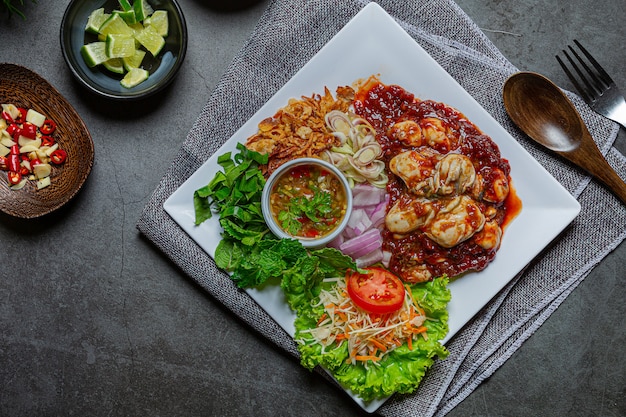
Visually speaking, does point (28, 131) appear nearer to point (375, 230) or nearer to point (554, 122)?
point (375, 230)

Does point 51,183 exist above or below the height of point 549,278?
below

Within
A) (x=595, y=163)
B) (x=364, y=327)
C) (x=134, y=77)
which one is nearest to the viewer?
(x=364, y=327)

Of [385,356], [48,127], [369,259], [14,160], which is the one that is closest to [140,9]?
[48,127]

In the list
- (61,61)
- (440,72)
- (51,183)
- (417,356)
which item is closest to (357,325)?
(417,356)

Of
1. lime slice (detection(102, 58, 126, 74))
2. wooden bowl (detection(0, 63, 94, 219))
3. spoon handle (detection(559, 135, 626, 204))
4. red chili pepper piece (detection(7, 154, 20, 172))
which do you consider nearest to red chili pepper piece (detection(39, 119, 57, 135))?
wooden bowl (detection(0, 63, 94, 219))

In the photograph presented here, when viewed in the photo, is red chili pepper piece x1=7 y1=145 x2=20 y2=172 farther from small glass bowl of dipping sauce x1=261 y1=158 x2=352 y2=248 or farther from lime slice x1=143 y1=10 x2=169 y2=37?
small glass bowl of dipping sauce x1=261 y1=158 x2=352 y2=248

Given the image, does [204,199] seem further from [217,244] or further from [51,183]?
[51,183]
